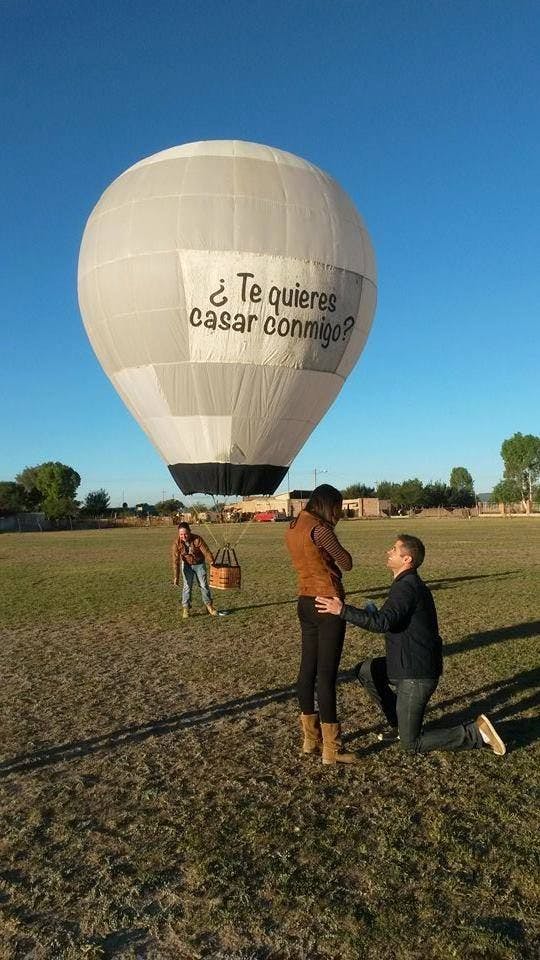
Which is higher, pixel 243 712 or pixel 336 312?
pixel 336 312

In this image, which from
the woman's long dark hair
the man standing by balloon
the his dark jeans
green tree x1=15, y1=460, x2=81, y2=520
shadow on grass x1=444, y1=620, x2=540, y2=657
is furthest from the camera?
green tree x1=15, y1=460, x2=81, y2=520

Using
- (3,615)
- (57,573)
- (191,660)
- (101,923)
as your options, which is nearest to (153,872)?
(101,923)

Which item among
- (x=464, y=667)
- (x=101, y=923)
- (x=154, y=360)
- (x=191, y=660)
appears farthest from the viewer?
(x=154, y=360)

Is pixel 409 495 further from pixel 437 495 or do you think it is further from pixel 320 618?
pixel 320 618

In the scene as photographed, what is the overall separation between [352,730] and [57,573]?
17.0 metres

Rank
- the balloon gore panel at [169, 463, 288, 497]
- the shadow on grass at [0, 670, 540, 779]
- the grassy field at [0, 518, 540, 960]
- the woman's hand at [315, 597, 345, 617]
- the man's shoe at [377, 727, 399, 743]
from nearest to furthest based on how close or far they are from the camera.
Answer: the grassy field at [0, 518, 540, 960] < the woman's hand at [315, 597, 345, 617] < the shadow on grass at [0, 670, 540, 779] < the man's shoe at [377, 727, 399, 743] < the balloon gore panel at [169, 463, 288, 497]

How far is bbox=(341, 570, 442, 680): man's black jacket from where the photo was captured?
204 inches

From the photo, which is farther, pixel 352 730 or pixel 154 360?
pixel 154 360

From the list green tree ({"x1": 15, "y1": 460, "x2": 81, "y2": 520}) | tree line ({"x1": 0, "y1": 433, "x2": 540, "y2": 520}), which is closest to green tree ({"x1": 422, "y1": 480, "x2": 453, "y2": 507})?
tree line ({"x1": 0, "y1": 433, "x2": 540, "y2": 520})

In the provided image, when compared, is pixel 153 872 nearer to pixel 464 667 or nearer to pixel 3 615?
pixel 464 667

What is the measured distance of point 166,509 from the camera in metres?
97.6

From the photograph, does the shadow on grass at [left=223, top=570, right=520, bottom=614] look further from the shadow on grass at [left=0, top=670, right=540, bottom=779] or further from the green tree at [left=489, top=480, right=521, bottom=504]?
the green tree at [left=489, top=480, right=521, bottom=504]

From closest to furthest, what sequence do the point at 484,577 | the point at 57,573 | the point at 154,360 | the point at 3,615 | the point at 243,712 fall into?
the point at 243,712 < the point at 154,360 < the point at 3,615 < the point at 484,577 < the point at 57,573

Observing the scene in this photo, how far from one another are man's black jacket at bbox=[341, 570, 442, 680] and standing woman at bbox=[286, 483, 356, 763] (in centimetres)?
35
